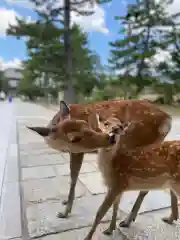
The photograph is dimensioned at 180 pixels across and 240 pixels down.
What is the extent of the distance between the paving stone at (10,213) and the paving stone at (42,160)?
2.66 feet

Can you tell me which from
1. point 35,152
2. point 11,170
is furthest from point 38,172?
point 35,152

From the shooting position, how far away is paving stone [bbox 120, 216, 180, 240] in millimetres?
1611

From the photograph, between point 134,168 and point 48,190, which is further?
point 48,190

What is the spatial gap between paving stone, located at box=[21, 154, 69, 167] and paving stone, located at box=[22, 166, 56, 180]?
173 millimetres

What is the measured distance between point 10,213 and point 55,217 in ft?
1.16

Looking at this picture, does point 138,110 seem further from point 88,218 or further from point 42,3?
point 42,3

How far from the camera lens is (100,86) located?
1292cm

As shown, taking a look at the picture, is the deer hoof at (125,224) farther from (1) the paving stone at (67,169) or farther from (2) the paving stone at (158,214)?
(1) the paving stone at (67,169)

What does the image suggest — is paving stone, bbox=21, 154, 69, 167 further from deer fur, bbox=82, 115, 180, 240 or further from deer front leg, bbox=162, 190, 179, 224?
deer fur, bbox=82, 115, 180, 240

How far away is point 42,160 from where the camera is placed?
134 inches

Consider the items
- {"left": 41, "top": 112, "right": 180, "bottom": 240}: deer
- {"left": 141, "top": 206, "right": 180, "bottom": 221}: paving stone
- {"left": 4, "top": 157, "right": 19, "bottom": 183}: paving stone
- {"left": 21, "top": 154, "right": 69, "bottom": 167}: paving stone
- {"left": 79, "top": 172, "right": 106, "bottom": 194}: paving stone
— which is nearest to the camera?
{"left": 41, "top": 112, "right": 180, "bottom": 240}: deer

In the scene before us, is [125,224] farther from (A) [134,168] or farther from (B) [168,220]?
(A) [134,168]

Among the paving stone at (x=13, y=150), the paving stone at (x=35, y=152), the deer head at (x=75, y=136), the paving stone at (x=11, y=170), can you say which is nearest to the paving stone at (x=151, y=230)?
the deer head at (x=75, y=136)

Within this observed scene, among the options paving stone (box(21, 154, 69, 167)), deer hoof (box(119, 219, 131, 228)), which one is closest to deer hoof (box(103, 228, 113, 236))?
deer hoof (box(119, 219, 131, 228))
